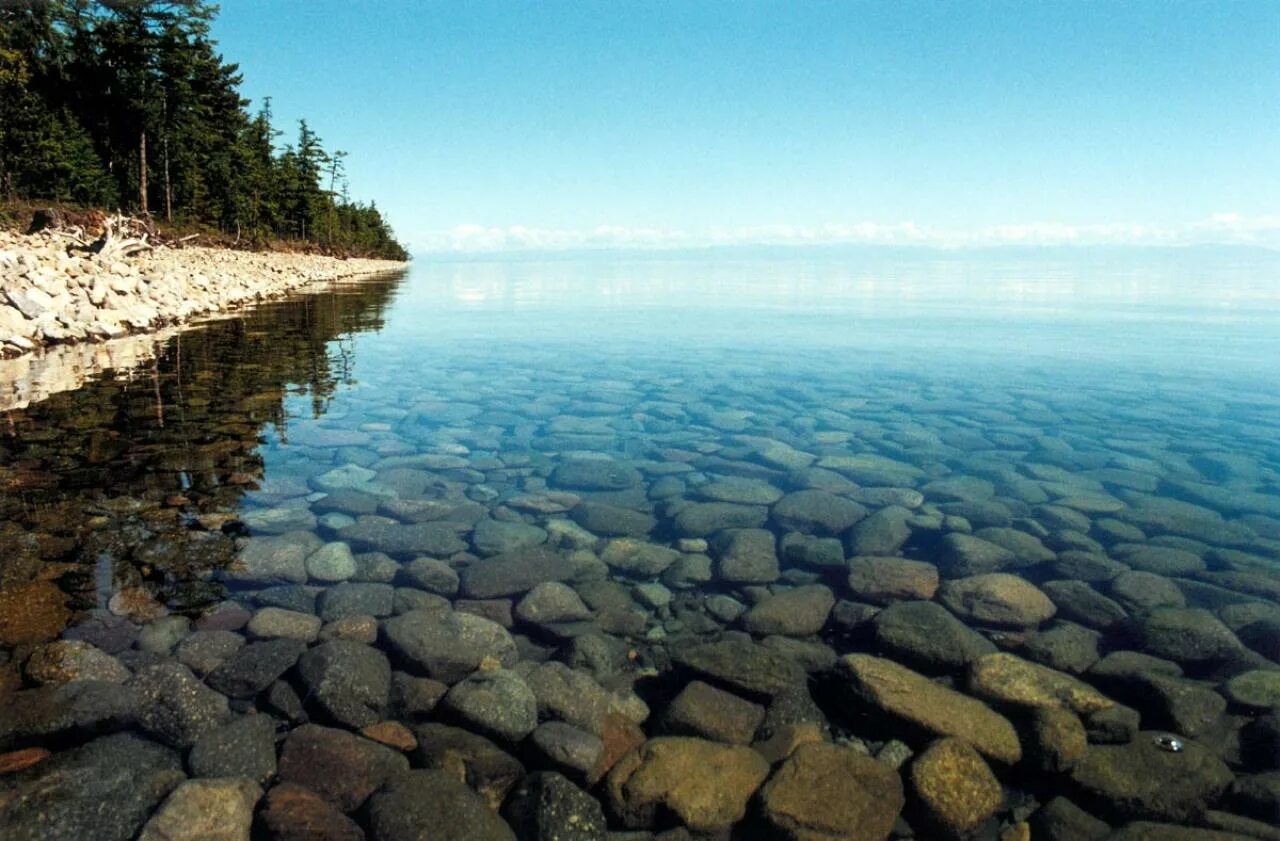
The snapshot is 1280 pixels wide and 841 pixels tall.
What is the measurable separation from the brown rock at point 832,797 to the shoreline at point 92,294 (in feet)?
64.0

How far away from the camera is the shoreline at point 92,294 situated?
1839 cm

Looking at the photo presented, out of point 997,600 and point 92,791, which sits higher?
point 997,600

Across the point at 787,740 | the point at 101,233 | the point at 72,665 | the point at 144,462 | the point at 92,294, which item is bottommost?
the point at 787,740

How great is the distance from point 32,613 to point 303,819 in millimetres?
3415

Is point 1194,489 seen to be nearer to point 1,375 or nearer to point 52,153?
point 1,375

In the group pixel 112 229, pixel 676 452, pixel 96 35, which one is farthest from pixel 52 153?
pixel 676 452

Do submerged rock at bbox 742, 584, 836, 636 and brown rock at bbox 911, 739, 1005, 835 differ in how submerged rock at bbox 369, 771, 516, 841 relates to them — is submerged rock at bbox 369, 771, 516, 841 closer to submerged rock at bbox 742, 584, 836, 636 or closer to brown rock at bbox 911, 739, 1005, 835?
brown rock at bbox 911, 739, 1005, 835

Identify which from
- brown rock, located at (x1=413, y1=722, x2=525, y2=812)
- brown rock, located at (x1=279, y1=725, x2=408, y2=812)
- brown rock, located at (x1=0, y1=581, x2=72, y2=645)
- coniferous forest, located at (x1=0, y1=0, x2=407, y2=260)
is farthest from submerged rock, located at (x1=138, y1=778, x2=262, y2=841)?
coniferous forest, located at (x1=0, y1=0, x2=407, y2=260)

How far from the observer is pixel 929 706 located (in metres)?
4.87

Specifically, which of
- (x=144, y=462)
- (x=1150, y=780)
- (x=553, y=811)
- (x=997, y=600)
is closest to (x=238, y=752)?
(x=553, y=811)

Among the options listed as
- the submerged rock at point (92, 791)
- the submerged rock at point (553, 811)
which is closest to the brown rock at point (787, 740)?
the submerged rock at point (553, 811)

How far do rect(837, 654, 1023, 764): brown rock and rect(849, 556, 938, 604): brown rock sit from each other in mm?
1343

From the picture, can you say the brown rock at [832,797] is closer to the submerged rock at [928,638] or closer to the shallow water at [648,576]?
the shallow water at [648,576]

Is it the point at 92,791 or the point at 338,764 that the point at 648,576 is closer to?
the point at 338,764
